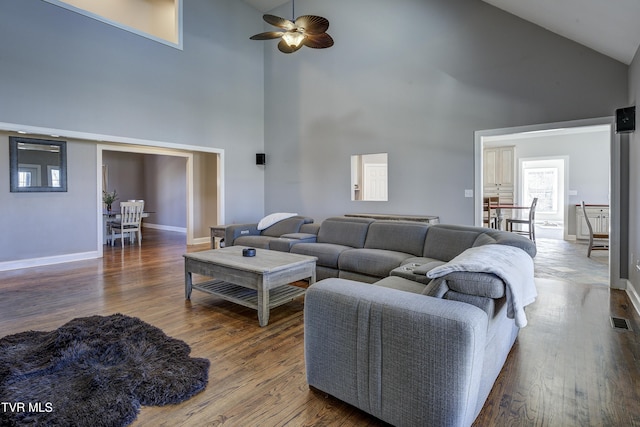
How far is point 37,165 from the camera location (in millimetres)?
5168

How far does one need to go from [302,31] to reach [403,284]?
3.16 meters

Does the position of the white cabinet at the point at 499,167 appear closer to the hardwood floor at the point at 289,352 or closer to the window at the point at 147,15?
the hardwood floor at the point at 289,352

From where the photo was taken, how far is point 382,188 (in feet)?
27.1

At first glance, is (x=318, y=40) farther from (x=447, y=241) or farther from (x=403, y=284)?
(x=403, y=284)

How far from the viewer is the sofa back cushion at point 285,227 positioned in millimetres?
5020

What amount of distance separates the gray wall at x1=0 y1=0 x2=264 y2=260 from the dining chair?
1422 mm

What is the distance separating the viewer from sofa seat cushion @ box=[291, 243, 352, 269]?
383cm

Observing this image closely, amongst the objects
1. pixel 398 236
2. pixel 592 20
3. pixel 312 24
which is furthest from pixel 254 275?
pixel 592 20

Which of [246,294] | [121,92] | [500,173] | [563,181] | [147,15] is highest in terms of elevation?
[147,15]

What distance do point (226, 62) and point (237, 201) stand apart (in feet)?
9.48

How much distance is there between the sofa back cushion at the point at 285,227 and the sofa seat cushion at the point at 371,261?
1412mm

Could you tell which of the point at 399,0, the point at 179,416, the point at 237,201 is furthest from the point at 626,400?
the point at 237,201

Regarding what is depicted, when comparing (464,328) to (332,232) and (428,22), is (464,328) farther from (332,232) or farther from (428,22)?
(428,22)

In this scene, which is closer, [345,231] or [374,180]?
[345,231]
